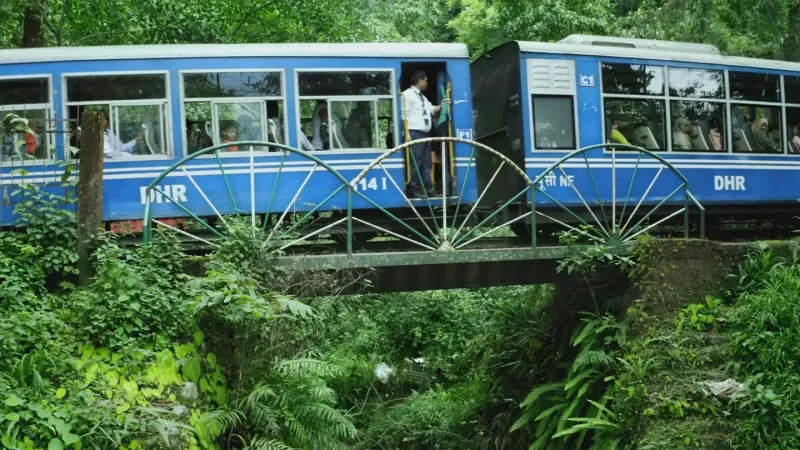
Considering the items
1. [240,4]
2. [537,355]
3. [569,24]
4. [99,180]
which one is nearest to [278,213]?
[99,180]

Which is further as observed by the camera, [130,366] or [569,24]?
[569,24]

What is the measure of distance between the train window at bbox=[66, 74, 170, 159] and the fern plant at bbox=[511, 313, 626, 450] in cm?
541

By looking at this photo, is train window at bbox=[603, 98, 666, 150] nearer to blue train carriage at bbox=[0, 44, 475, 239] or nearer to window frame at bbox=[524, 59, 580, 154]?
window frame at bbox=[524, 59, 580, 154]

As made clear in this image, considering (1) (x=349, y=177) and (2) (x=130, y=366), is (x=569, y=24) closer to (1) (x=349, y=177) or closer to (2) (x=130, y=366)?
(1) (x=349, y=177)

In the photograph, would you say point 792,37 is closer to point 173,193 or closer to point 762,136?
point 762,136

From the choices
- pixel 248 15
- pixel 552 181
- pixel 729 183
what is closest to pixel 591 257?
pixel 552 181

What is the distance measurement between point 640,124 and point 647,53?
3.32 ft

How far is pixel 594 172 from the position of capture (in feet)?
40.8

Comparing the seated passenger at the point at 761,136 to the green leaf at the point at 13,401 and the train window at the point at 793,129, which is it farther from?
the green leaf at the point at 13,401

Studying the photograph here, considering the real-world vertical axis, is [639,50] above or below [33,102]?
above

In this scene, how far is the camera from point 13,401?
6.46 metres

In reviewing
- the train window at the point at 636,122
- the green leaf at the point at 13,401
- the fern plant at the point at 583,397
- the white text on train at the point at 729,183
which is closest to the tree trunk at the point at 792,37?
the white text on train at the point at 729,183

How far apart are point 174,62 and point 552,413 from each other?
6.09 meters

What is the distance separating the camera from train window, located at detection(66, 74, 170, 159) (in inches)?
431
